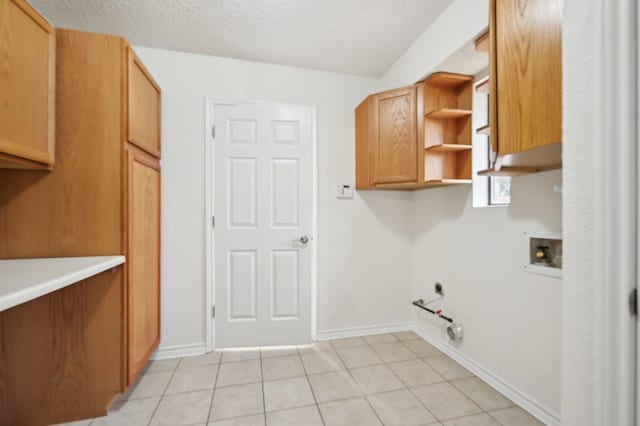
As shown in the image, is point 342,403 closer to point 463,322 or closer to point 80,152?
point 463,322

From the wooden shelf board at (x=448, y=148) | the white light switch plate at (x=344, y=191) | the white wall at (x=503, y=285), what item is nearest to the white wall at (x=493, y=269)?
the white wall at (x=503, y=285)

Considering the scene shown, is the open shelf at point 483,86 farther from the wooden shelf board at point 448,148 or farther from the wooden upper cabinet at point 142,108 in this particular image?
the wooden upper cabinet at point 142,108

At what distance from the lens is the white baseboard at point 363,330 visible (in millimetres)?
2389

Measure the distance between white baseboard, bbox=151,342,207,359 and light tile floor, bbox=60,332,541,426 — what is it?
0.17ft

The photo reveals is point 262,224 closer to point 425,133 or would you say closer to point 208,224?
point 208,224

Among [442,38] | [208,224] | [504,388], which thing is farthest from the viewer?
[208,224]

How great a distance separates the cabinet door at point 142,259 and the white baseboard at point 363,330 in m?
1.33

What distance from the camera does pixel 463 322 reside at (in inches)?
76.6

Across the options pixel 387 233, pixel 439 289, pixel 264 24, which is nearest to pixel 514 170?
pixel 439 289

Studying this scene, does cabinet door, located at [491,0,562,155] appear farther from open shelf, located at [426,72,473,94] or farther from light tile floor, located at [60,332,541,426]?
light tile floor, located at [60,332,541,426]

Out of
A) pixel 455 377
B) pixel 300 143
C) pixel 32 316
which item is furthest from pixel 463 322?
pixel 32 316

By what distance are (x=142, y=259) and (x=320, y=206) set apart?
1382 millimetres

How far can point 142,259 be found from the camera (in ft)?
5.63

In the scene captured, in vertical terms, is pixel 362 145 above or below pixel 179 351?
above
